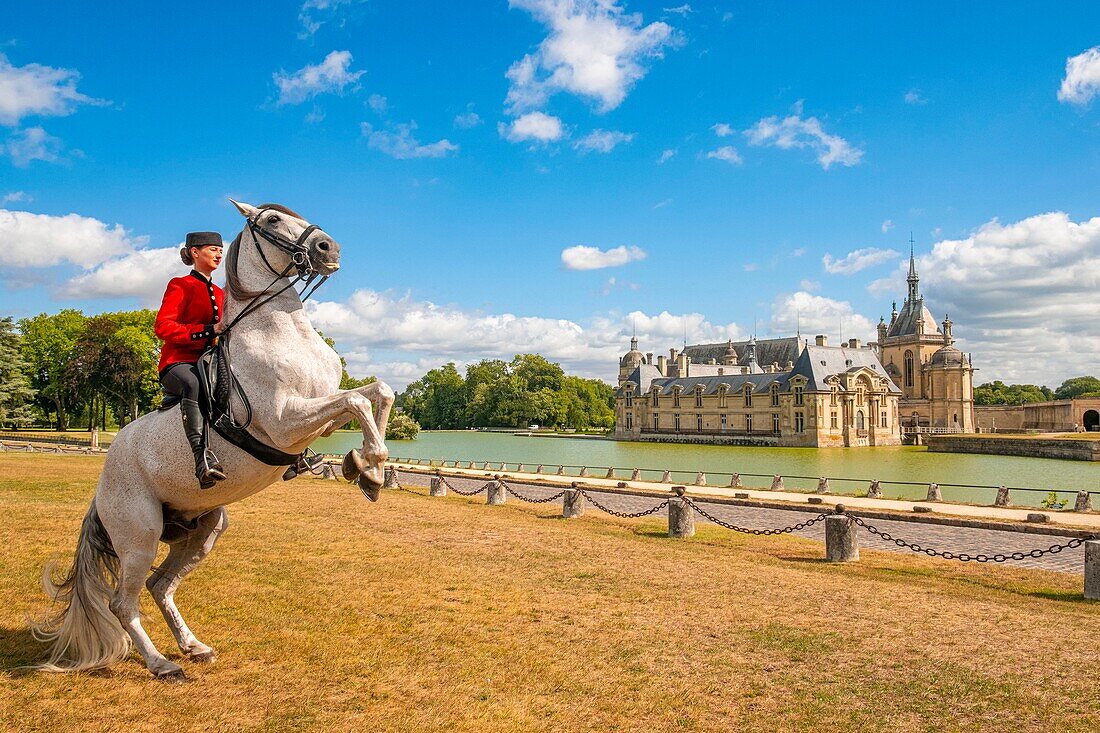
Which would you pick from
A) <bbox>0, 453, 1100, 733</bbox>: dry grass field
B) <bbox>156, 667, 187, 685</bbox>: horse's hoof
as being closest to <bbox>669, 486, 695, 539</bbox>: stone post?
<bbox>0, 453, 1100, 733</bbox>: dry grass field

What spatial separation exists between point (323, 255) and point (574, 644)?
157 inches

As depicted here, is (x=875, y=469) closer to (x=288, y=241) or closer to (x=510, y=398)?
(x=288, y=241)

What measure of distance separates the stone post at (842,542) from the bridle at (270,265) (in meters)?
9.39

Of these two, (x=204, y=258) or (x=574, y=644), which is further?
(x=574, y=644)

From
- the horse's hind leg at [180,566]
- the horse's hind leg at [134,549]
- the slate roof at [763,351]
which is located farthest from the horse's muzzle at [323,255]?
the slate roof at [763,351]

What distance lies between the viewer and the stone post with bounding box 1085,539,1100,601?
A: 909cm

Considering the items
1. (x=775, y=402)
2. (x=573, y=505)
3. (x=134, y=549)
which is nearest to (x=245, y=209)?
(x=134, y=549)

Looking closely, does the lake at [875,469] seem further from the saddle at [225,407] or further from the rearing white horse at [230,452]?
the saddle at [225,407]

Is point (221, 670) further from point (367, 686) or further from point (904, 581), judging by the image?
point (904, 581)

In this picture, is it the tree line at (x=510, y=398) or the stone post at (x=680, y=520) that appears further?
the tree line at (x=510, y=398)

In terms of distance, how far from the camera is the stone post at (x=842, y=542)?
11617 mm

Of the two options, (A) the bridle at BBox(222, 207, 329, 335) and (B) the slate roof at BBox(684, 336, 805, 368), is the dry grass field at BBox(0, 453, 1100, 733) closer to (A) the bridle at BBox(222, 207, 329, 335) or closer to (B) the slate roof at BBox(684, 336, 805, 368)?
(A) the bridle at BBox(222, 207, 329, 335)

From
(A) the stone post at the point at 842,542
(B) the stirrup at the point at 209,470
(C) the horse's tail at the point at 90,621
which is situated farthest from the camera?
(A) the stone post at the point at 842,542

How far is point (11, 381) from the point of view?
149ft
